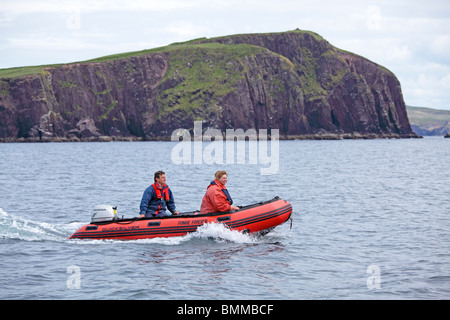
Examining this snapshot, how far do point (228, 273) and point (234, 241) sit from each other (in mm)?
3640

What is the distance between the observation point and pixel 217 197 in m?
17.0

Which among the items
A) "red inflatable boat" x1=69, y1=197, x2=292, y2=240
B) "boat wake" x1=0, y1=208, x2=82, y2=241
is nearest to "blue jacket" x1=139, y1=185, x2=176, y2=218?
"red inflatable boat" x1=69, y1=197, x2=292, y2=240

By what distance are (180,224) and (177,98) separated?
A: 164 metres

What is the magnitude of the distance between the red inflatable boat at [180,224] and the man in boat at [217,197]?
0.74 feet

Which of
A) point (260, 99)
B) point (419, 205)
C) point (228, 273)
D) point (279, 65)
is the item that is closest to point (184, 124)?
point (260, 99)

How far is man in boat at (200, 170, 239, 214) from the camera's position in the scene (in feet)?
55.0

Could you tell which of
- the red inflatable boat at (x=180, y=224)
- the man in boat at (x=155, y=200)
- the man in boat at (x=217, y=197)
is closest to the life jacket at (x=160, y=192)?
A: the man in boat at (x=155, y=200)

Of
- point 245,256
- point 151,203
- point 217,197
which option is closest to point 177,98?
point 151,203

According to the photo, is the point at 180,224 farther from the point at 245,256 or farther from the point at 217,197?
the point at 245,256

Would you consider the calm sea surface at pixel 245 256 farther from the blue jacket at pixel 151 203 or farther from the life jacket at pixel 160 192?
the life jacket at pixel 160 192

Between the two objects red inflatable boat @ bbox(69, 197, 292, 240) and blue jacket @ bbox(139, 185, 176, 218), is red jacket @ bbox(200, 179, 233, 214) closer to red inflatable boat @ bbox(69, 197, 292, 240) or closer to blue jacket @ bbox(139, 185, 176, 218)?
red inflatable boat @ bbox(69, 197, 292, 240)

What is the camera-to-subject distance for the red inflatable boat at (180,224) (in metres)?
17.0

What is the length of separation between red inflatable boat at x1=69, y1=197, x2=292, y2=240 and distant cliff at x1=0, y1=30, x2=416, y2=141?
147 metres
